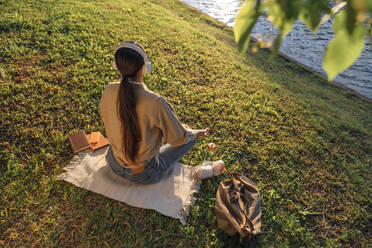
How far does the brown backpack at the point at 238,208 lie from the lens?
7.88ft

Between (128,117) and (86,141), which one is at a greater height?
(128,117)

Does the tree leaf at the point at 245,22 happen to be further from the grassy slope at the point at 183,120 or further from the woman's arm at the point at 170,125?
the grassy slope at the point at 183,120

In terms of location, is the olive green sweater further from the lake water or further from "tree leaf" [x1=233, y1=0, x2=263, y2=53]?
the lake water

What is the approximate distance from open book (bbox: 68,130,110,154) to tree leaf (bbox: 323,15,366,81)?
3.10 meters

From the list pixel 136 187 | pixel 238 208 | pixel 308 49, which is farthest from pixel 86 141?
pixel 308 49

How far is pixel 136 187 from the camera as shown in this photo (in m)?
2.74

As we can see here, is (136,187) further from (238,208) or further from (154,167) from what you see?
(238,208)

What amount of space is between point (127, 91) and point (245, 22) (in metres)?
1.45

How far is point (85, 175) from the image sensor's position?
285 centimetres

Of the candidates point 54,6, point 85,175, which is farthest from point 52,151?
point 54,6

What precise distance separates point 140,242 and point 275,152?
262cm

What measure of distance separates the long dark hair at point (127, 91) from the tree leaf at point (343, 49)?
1674mm

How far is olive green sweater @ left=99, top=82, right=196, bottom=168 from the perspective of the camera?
6.90 feet

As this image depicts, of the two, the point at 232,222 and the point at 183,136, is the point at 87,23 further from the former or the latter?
the point at 232,222
